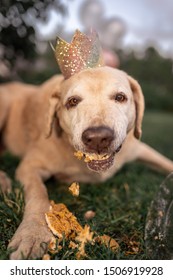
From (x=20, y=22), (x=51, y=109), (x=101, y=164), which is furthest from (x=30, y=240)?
(x=20, y=22)

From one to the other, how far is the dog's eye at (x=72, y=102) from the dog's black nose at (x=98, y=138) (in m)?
0.40

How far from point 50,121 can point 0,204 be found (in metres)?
0.73

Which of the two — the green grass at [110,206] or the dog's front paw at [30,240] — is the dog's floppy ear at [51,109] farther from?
the dog's front paw at [30,240]

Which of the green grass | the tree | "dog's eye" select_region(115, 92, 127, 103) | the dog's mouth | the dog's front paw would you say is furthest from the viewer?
the tree

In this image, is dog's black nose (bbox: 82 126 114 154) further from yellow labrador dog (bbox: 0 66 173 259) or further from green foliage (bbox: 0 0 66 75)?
green foliage (bbox: 0 0 66 75)

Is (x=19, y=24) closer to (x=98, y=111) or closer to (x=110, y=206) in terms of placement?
(x=98, y=111)

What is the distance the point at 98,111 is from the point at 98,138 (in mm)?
207

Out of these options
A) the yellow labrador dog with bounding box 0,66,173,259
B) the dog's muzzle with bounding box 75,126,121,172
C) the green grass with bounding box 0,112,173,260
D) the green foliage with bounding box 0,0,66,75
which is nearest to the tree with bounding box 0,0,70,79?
the green foliage with bounding box 0,0,66,75

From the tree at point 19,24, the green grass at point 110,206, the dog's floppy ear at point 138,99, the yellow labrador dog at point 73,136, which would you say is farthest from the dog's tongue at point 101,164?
the tree at point 19,24

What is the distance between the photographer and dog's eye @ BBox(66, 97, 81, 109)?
2.52 metres

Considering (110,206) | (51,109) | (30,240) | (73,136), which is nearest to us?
(30,240)

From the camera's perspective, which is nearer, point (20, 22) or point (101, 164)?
point (101, 164)

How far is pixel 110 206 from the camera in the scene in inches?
107

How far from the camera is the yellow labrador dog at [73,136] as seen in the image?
2135 millimetres
